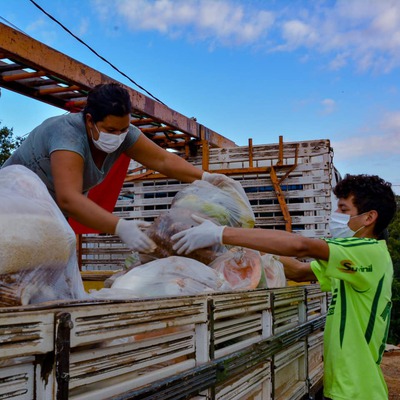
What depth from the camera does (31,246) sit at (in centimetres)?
141

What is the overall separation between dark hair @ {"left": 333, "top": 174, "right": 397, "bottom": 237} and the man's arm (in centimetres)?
77

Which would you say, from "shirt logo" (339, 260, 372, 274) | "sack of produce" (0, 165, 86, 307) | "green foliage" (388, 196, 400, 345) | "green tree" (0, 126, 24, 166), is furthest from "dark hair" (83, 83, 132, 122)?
"green foliage" (388, 196, 400, 345)

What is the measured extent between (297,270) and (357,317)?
0.99m

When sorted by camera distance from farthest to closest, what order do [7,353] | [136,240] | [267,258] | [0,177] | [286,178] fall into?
[286,178] < [267,258] < [136,240] < [0,177] < [7,353]

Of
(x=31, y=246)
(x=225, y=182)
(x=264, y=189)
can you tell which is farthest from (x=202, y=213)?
(x=264, y=189)

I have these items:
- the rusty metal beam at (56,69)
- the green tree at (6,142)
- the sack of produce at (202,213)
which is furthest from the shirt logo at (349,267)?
the green tree at (6,142)

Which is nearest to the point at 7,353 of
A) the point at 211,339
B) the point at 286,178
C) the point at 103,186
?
the point at 211,339

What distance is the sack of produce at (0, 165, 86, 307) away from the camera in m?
1.36

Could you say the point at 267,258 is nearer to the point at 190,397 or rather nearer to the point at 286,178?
the point at 190,397

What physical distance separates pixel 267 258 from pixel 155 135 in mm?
5009

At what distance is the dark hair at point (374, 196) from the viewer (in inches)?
92.3

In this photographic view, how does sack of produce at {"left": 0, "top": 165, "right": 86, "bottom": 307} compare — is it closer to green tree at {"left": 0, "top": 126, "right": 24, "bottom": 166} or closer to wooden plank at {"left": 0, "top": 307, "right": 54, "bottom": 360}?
wooden plank at {"left": 0, "top": 307, "right": 54, "bottom": 360}

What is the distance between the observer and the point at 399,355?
29.4ft

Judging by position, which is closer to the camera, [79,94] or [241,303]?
[241,303]
